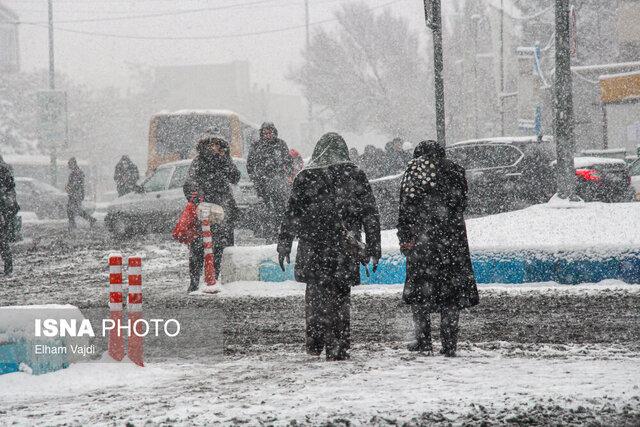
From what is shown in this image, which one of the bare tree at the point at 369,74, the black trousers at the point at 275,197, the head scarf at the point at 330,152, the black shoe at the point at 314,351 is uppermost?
the bare tree at the point at 369,74

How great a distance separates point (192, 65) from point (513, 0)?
64.7 meters

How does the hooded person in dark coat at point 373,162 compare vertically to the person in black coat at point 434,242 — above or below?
above

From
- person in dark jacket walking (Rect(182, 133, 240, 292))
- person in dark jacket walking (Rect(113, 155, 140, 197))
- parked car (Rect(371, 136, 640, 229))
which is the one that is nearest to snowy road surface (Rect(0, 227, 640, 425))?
person in dark jacket walking (Rect(182, 133, 240, 292))

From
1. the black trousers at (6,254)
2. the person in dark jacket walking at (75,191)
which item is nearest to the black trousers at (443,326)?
the black trousers at (6,254)

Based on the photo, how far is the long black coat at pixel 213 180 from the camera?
39.3ft

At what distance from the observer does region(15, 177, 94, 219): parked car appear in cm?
3391

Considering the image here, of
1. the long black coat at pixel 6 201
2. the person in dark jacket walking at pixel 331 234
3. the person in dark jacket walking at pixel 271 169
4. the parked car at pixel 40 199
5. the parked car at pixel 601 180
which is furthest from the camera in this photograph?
the parked car at pixel 40 199

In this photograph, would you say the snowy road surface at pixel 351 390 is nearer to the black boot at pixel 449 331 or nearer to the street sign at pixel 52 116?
the black boot at pixel 449 331

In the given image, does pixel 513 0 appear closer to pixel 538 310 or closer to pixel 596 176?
pixel 596 176

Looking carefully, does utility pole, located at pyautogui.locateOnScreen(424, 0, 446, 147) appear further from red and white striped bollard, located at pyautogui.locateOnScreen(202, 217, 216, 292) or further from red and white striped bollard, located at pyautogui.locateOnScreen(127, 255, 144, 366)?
red and white striped bollard, located at pyautogui.locateOnScreen(127, 255, 144, 366)

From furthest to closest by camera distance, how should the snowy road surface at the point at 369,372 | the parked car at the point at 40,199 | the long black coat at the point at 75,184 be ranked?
the parked car at the point at 40,199 → the long black coat at the point at 75,184 → the snowy road surface at the point at 369,372

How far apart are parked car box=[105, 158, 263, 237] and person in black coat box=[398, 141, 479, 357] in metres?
12.6

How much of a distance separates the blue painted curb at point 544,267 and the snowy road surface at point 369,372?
9.4 inches

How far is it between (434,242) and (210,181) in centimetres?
487
